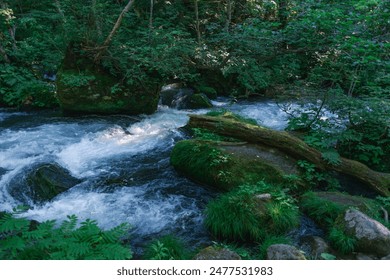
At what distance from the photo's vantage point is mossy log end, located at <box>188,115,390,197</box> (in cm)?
627

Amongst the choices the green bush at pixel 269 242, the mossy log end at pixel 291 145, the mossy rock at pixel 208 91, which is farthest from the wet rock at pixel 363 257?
the mossy rock at pixel 208 91

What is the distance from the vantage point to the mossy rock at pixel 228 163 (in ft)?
20.4

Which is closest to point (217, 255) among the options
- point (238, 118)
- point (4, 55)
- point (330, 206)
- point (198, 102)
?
point (330, 206)

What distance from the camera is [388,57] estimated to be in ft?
25.5

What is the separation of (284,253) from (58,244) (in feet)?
8.52

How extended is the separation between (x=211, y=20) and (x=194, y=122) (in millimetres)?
8492

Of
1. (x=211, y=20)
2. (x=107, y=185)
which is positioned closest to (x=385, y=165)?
(x=107, y=185)

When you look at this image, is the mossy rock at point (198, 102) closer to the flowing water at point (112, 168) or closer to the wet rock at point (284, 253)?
the flowing water at point (112, 168)

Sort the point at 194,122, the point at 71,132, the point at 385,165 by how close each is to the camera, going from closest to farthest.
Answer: the point at 385,165, the point at 194,122, the point at 71,132

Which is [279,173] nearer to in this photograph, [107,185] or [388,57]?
[107,185]

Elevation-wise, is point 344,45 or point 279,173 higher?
point 344,45

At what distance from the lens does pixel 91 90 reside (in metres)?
10.4

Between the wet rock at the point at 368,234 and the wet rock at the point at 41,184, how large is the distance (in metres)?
5.09

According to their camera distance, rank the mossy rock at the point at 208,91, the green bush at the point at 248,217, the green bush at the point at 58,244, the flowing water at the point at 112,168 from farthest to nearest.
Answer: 1. the mossy rock at the point at 208,91
2. the flowing water at the point at 112,168
3. the green bush at the point at 248,217
4. the green bush at the point at 58,244
